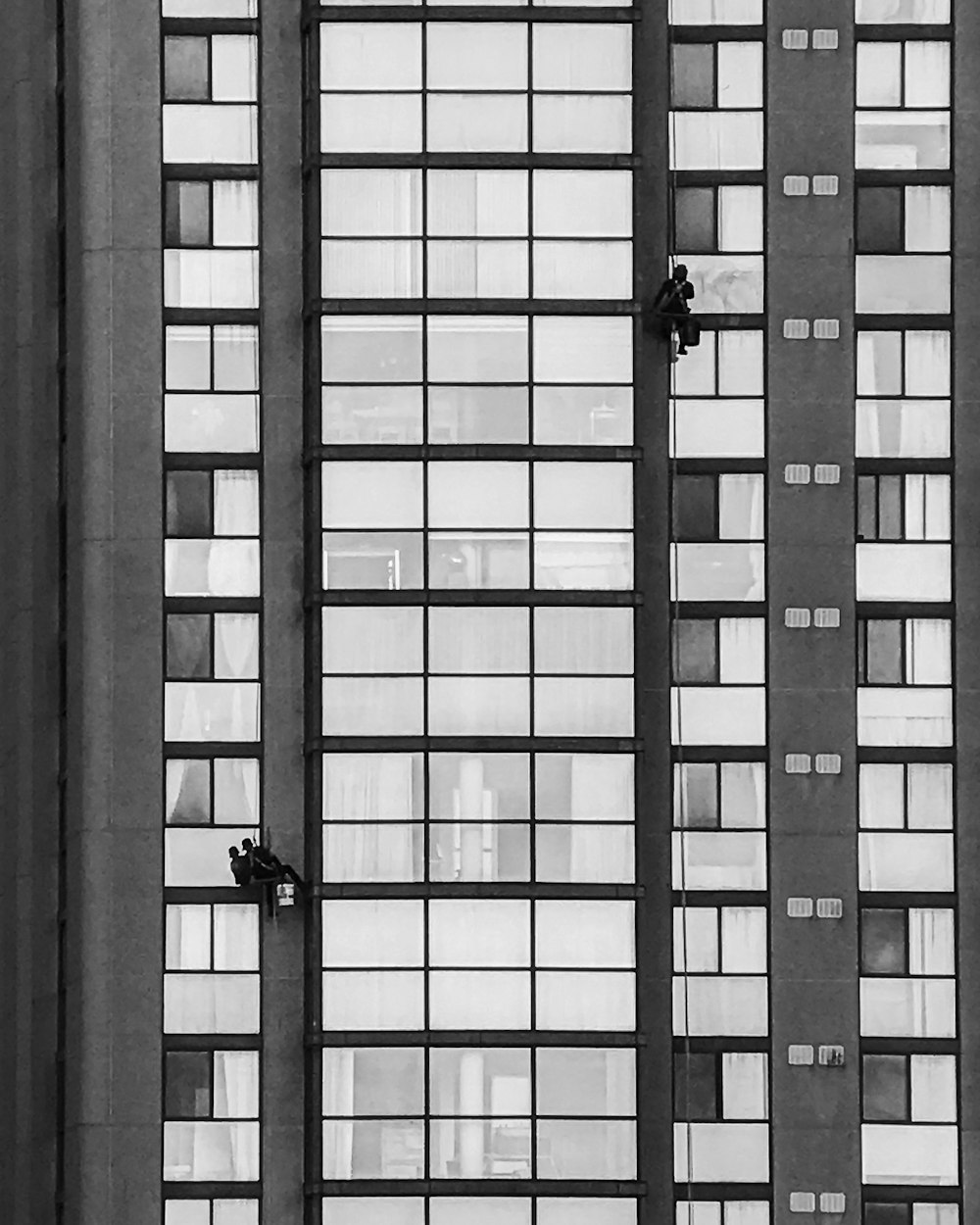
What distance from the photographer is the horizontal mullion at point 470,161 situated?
26.5m

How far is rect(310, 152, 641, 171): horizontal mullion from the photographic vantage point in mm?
26500

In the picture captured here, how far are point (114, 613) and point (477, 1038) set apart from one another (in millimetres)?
10764

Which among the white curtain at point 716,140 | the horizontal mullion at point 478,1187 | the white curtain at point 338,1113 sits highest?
the white curtain at point 716,140

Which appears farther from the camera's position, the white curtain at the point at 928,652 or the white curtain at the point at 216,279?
the white curtain at the point at 216,279

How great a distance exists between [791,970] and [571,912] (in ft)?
14.5

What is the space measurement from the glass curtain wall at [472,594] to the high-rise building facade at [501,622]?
0.27 ft

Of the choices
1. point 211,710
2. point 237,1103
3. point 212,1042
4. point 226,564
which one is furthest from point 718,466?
point 237,1103

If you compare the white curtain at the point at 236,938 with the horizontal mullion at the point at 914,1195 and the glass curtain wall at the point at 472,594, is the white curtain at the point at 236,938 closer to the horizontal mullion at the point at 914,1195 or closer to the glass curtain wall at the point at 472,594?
the glass curtain wall at the point at 472,594

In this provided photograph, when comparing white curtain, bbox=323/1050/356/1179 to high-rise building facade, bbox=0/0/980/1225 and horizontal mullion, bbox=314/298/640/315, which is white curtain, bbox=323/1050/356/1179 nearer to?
high-rise building facade, bbox=0/0/980/1225

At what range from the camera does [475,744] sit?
26359 mm

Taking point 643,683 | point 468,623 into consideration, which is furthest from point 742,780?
point 468,623

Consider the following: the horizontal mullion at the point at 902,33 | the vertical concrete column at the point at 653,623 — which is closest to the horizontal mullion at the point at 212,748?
the vertical concrete column at the point at 653,623

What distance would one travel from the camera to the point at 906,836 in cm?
2662

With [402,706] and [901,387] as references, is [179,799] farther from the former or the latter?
[901,387]
